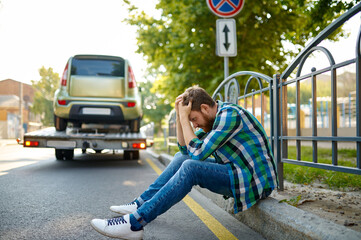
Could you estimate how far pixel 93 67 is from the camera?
839 centimetres

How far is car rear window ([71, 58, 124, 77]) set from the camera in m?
8.34

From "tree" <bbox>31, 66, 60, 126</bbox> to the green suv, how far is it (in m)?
36.0

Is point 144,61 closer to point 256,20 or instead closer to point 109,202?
point 256,20

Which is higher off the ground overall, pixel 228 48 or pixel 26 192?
pixel 228 48

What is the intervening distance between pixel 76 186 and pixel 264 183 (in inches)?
129

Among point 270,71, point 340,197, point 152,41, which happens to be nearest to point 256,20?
point 270,71

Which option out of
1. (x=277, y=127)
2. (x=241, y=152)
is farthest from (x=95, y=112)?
(x=241, y=152)

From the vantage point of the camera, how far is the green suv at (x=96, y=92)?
7.96 metres

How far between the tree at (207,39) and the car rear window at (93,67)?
353 centimetres

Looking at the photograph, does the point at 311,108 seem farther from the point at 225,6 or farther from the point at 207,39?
the point at 207,39

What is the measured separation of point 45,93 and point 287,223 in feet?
146

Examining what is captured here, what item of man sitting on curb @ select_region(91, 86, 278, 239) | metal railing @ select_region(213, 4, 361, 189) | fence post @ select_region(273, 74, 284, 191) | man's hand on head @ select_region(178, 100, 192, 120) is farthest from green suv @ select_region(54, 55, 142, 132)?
man sitting on curb @ select_region(91, 86, 278, 239)

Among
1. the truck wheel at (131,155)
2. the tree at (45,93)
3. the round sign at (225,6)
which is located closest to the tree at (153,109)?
the tree at (45,93)

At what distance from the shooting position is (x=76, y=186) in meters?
5.20
